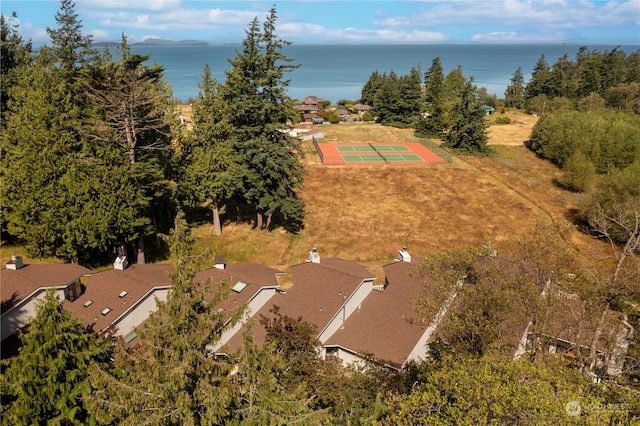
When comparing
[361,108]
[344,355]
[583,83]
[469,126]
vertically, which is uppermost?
[583,83]

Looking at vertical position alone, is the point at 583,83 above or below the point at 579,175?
above

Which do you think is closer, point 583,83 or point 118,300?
point 118,300

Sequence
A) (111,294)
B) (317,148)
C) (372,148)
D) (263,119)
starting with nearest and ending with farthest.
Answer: (111,294) < (263,119) < (317,148) < (372,148)

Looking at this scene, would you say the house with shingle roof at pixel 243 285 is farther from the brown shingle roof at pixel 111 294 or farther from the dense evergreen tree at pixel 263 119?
the dense evergreen tree at pixel 263 119

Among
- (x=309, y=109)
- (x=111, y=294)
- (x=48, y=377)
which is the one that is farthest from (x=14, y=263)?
(x=309, y=109)

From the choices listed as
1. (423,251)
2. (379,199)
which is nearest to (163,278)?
(423,251)

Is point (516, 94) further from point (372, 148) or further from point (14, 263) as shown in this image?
point (14, 263)

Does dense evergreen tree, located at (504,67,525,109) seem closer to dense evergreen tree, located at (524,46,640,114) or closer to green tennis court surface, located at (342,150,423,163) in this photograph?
dense evergreen tree, located at (524,46,640,114)

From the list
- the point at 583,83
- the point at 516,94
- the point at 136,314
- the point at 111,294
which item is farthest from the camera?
the point at 516,94
